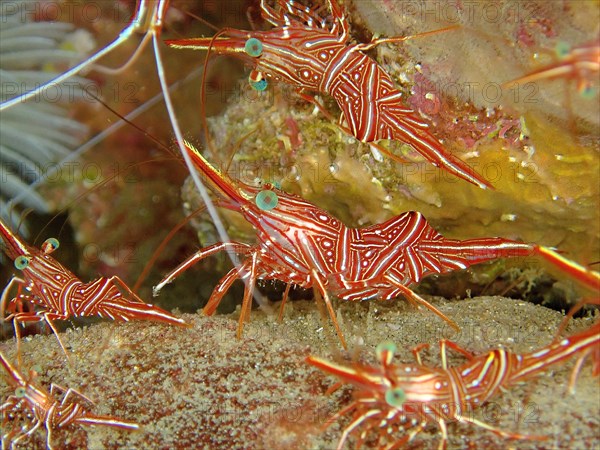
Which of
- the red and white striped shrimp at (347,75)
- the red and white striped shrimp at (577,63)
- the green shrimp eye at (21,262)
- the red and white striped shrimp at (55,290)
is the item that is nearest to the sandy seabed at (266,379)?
the red and white striped shrimp at (55,290)

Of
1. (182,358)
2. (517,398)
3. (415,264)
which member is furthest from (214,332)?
(517,398)

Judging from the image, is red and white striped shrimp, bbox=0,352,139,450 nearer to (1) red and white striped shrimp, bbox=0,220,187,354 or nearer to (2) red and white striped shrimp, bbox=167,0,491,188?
(1) red and white striped shrimp, bbox=0,220,187,354

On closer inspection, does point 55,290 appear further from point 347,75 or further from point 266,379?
point 347,75

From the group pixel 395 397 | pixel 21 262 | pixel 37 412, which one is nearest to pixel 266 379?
pixel 395 397

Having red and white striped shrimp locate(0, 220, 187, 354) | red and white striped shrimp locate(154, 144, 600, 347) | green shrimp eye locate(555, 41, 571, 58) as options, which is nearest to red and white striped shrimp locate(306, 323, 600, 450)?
red and white striped shrimp locate(154, 144, 600, 347)

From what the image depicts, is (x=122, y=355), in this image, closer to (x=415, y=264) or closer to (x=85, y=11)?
(x=415, y=264)

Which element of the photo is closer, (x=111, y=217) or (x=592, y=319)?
(x=592, y=319)

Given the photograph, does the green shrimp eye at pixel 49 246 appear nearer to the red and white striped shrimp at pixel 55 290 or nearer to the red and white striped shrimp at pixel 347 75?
the red and white striped shrimp at pixel 55 290
